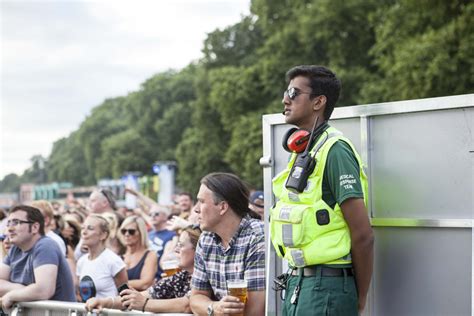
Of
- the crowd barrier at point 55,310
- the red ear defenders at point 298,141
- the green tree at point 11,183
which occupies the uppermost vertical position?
the green tree at point 11,183

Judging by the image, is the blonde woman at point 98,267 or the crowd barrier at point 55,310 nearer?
the crowd barrier at point 55,310

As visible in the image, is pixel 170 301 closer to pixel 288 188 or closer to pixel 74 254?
pixel 288 188

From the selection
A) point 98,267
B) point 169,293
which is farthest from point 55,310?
point 98,267

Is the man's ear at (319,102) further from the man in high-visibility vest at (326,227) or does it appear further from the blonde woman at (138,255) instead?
the blonde woman at (138,255)

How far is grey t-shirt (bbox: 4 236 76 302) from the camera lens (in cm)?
691

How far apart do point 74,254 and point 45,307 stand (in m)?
3.75

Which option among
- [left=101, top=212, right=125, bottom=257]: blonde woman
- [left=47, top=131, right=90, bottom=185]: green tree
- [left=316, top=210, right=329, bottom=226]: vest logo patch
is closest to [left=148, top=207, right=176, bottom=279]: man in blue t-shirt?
[left=101, top=212, right=125, bottom=257]: blonde woman

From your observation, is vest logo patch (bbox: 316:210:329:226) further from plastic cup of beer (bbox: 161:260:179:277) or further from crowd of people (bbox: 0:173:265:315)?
plastic cup of beer (bbox: 161:260:179:277)

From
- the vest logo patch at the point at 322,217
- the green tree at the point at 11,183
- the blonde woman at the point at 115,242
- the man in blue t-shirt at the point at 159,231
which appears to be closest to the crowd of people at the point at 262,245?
the vest logo patch at the point at 322,217

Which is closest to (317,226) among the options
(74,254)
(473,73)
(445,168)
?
(445,168)

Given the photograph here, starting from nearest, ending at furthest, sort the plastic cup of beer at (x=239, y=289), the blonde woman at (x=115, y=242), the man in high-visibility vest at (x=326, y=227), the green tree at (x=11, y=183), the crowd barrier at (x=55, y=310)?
1. the man in high-visibility vest at (x=326, y=227)
2. the plastic cup of beer at (x=239, y=289)
3. the crowd barrier at (x=55, y=310)
4. the blonde woman at (x=115, y=242)
5. the green tree at (x=11, y=183)

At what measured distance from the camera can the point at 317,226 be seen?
3998 mm

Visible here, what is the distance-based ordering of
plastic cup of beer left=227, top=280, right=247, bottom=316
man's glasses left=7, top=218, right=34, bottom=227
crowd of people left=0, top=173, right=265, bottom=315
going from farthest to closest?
man's glasses left=7, top=218, right=34, bottom=227, crowd of people left=0, top=173, right=265, bottom=315, plastic cup of beer left=227, top=280, right=247, bottom=316

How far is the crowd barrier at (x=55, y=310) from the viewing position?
19.4 feet
